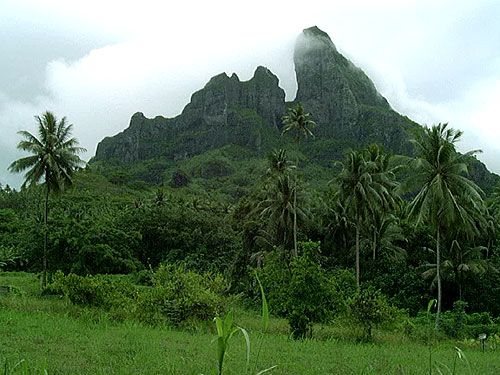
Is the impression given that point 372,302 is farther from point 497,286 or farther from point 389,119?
point 389,119

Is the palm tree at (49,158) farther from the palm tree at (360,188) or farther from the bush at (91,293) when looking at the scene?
the palm tree at (360,188)

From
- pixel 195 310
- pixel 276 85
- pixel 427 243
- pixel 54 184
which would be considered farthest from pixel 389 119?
pixel 195 310

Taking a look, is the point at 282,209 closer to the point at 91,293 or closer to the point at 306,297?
the point at 91,293

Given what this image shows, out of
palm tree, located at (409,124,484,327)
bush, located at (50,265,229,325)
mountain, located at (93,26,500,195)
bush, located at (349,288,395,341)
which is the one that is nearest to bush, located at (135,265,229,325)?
bush, located at (50,265,229,325)

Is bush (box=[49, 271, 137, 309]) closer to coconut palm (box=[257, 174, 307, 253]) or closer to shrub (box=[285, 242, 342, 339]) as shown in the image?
shrub (box=[285, 242, 342, 339])

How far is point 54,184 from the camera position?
27250 mm

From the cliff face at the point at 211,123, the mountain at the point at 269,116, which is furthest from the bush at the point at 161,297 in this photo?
the cliff face at the point at 211,123

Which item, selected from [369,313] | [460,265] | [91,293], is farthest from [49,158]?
[460,265]

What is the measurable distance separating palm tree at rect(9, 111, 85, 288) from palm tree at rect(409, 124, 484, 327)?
19582mm

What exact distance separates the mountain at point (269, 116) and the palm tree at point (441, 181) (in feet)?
337

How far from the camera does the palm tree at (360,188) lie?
2898 centimetres

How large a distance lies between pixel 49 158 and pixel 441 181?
2112 centimetres

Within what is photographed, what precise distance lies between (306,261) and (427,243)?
2480cm

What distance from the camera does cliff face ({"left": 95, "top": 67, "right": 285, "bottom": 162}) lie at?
14512 centimetres
